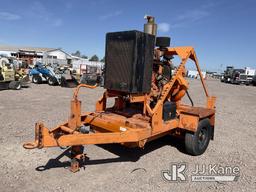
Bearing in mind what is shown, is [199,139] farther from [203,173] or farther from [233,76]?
[233,76]

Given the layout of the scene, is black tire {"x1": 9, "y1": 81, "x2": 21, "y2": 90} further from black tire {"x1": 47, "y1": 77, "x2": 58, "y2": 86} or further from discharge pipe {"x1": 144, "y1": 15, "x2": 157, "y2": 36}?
discharge pipe {"x1": 144, "y1": 15, "x2": 157, "y2": 36}

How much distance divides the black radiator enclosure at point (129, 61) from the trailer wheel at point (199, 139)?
1387mm

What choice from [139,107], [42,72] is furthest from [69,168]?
[42,72]

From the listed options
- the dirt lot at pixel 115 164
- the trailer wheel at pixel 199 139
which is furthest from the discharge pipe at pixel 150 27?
the dirt lot at pixel 115 164

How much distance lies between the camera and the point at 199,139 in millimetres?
5223

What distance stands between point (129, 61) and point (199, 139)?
2.37m

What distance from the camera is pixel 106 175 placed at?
396 cm

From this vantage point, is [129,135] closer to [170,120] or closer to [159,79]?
[170,120]

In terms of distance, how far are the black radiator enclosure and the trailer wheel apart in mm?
1387

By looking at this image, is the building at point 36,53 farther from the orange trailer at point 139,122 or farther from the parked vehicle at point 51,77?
the orange trailer at point 139,122

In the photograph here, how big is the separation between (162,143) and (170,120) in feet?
4.04

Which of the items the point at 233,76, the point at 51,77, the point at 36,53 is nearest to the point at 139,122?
the point at 51,77

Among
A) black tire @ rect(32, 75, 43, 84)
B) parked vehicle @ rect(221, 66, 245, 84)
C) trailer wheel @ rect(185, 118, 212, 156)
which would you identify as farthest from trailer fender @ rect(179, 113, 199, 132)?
parked vehicle @ rect(221, 66, 245, 84)

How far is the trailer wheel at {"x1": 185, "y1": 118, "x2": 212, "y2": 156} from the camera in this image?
4891 mm
